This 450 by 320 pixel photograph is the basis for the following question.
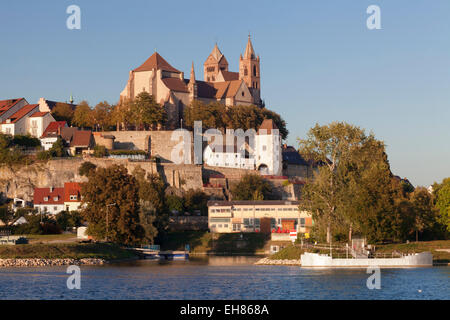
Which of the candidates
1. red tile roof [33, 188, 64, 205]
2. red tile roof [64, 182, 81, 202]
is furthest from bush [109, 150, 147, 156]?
red tile roof [33, 188, 64, 205]

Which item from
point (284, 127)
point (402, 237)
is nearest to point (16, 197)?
point (284, 127)

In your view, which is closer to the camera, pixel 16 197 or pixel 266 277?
pixel 266 277

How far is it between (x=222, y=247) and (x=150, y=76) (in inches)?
1847

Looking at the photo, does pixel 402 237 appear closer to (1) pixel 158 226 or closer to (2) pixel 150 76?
(1) pixel 158 226

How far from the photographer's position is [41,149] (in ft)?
395

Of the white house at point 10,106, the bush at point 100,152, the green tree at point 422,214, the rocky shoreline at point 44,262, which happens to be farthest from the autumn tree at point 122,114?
the green tree at point 422,214

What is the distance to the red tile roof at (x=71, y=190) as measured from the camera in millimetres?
109312

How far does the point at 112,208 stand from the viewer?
3310 inches

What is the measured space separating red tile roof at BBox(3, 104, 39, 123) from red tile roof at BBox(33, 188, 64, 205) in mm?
18256

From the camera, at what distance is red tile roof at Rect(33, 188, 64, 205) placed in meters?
109

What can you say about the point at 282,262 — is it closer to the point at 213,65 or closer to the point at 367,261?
the point at 367,261

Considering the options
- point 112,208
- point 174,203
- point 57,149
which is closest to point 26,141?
point 57,149

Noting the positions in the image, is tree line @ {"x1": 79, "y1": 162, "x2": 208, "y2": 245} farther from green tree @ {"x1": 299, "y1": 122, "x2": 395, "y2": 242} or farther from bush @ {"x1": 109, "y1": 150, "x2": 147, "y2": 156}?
bush @ {"x1": 109, "y1": 150, "x2": 147, "y2": 156}

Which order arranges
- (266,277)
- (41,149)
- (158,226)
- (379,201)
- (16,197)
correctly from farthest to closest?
(41,149)
(16,197)
(158,226)
(379,201)
(266,277)
